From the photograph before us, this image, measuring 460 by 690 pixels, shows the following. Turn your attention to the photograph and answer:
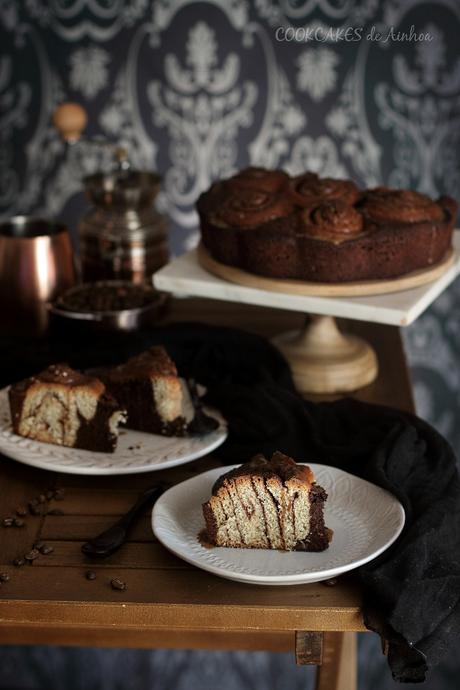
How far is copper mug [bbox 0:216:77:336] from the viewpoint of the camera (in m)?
1.74

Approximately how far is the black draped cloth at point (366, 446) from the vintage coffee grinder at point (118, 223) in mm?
221

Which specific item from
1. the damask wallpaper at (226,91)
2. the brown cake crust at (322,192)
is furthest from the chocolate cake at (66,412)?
the damask wallpaper at (226,91)

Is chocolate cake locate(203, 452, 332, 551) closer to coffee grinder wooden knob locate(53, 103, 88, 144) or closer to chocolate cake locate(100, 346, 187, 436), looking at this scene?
chocolate cake locate(100, 346, 187, 436)

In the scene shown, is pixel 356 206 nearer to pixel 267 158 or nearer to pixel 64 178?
pixel 267 158

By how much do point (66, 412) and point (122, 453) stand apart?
93mm

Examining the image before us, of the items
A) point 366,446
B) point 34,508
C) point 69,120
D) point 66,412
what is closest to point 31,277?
point 69,120

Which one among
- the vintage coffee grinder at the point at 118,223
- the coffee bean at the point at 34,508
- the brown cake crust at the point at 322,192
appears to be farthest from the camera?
the vintage coffee grinder at the point at 118,223

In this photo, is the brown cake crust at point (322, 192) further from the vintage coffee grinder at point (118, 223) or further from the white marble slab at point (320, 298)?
the vintage coffee grinder at point (118, 223)

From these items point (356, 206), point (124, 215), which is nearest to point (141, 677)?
point (124, 215)

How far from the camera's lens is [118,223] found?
188 cm

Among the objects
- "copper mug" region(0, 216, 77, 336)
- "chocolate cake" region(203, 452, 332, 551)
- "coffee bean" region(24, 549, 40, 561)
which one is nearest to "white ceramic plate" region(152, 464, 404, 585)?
"chocolate cake" region(203, 452, 332, 551)

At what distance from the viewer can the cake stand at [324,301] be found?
1.50 m

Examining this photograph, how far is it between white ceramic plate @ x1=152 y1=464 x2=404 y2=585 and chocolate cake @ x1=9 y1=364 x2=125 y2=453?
163 millimetres

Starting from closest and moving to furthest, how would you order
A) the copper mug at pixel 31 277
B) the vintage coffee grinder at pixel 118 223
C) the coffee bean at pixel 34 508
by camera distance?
the coffee bean at pixel 34 508, the copper mug at pixel 31 277, the vintage coffee grinder at pixel 118 223
